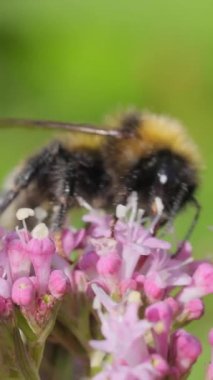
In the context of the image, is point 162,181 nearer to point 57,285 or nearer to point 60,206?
point 60,206

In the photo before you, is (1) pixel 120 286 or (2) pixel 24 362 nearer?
(2) pixel 24 362

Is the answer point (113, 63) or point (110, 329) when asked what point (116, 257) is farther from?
point (113, 63)

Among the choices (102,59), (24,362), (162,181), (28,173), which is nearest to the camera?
(24,362)

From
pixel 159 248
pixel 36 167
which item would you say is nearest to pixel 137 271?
pixel 159 248

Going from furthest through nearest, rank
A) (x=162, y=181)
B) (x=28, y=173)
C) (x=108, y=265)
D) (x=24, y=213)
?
1. (x=28, y=173)
2. (x=162, y=181)
3. (x=24, y=213)
4. (x=108, y=265)

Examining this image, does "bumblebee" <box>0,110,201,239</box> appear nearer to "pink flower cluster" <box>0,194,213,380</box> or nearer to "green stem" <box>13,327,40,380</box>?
"pink flower cluster" <box>0,194,213,380</box>

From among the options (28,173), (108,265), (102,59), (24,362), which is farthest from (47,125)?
(102,59)
